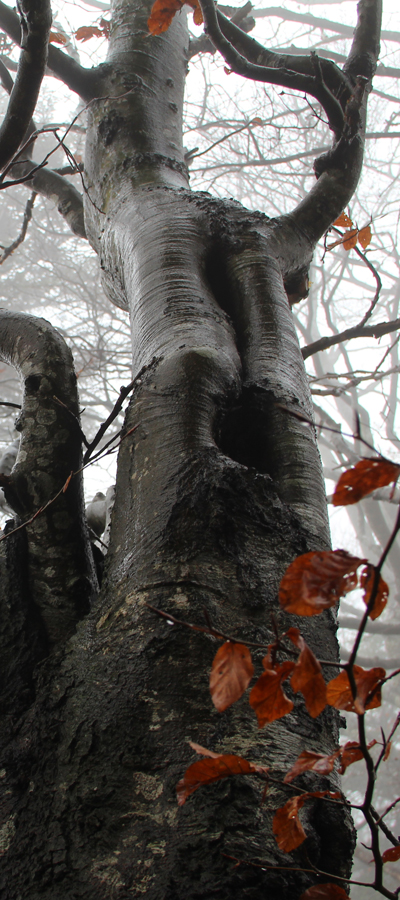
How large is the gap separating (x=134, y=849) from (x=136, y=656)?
22cm

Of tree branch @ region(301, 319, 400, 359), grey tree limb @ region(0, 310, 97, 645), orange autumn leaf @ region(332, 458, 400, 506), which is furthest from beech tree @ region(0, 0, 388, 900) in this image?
tree branch @ region(301, 319, 400, 359)

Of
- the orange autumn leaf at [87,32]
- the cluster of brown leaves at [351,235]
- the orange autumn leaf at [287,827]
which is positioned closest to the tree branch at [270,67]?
the cluster of brown leaves at [351,235]

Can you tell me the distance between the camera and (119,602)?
880 mm

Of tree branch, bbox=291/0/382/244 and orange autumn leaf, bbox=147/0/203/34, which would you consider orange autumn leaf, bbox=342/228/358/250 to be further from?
orange autumn leaf, bbox=147/0/203/34

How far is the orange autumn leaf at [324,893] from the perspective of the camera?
1.79 feet

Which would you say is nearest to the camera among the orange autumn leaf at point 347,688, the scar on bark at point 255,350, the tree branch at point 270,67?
the orange autumn leaf at point 347,688

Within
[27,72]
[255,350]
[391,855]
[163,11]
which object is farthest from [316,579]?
[163,11]

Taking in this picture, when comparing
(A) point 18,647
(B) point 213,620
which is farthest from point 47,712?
(B) point 213,620

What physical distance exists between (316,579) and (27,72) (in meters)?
1.19

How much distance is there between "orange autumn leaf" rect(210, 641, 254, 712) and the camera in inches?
19.5

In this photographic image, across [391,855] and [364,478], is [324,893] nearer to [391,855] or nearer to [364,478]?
[391,855]

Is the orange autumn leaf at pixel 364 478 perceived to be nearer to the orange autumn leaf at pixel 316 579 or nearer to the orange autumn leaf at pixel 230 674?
the orange autumn leaf at pixel 316 579

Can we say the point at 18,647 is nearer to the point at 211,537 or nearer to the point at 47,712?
the point at 47,712

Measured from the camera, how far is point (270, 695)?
1.71 ft
